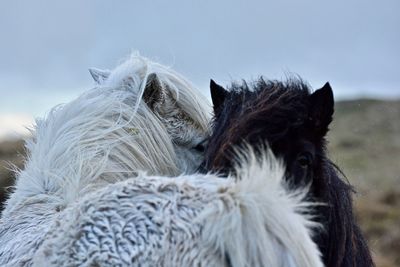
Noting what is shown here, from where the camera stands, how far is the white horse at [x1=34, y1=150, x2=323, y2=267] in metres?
2.45

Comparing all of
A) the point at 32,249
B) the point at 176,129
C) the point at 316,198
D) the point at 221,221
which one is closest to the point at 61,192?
the point at 32,249

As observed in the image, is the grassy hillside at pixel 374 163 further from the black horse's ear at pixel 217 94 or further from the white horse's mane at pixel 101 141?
the white horse's mane at pixel 101 141

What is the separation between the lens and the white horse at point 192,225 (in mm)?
2449

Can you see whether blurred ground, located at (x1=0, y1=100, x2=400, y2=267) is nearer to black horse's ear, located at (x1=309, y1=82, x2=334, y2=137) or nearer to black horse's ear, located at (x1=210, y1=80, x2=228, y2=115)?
black horse's ear, located at (x1=309, y1=82, x2=334, y2=137)

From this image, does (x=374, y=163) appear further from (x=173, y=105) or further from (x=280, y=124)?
(x=280, y=124)

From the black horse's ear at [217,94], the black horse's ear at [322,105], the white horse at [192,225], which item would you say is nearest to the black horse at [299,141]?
the black horse's ear at [322,105]

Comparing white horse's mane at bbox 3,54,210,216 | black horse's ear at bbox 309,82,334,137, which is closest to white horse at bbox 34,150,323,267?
white horse's mane at bbox 3,54,210,216

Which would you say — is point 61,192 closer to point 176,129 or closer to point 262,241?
point 176,129

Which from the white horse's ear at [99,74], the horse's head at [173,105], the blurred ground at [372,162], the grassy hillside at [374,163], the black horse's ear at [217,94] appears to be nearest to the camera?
the black horse's ear at [217,94]

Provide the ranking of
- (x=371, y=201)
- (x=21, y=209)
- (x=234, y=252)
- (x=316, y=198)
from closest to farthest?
(x=234, y=252)
(x=316, y=198)
(x=21, y=209)
(x=371, y=201)

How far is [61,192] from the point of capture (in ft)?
12.5

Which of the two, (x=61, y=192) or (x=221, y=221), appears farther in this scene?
(x=61, y=192)

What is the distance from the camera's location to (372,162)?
31.3m

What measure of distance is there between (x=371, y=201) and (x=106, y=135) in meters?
16.1
